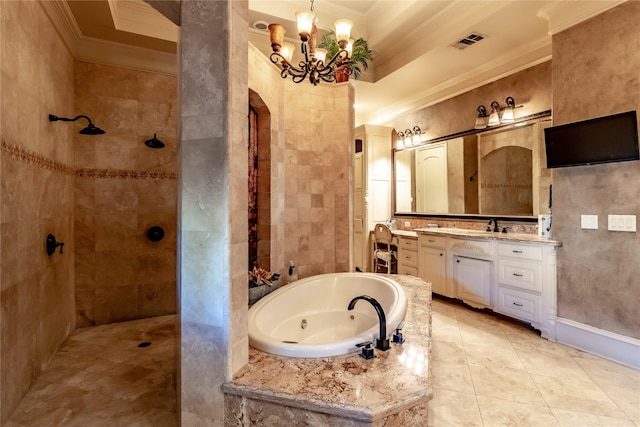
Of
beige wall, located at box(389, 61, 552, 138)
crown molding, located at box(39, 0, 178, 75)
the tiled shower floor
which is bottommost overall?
the tiled shower floor

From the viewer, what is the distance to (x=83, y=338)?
2.93 metres

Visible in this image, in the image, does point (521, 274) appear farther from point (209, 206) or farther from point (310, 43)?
point (209, 206)

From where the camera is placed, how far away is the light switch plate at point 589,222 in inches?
102

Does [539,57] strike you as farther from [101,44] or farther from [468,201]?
[101,44]

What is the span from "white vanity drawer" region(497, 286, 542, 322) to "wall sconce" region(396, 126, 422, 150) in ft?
8.61

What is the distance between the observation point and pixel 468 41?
11.1 feet

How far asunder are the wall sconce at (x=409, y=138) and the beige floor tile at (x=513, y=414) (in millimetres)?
3840

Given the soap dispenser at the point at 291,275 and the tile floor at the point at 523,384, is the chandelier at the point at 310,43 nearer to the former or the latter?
the soap dispenser at the point at 291,275

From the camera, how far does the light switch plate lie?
2598 mm

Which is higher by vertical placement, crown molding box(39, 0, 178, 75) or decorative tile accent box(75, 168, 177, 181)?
crown molding box(39, 0, 178, 75)

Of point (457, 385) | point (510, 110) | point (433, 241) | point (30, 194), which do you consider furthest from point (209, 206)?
point (510, 110)

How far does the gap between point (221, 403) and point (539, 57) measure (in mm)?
4274

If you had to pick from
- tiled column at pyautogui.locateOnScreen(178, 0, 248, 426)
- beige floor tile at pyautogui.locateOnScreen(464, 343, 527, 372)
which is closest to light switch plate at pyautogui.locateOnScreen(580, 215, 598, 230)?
beige floor tile at pyautogui.locateOnScreen(464, 343, 527, 372)

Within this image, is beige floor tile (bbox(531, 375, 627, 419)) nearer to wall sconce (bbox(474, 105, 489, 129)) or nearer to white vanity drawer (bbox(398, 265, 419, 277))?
white vanity drawer (bbox(398, 265, 419, 277))
